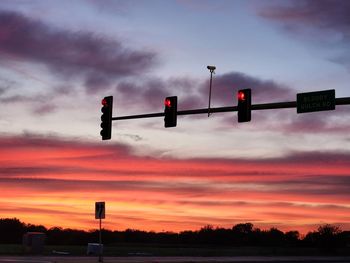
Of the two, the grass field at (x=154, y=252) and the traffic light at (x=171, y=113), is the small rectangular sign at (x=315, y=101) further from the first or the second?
the grass field at (x=154, y=252)

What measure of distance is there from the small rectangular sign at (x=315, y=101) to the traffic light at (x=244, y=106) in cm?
183

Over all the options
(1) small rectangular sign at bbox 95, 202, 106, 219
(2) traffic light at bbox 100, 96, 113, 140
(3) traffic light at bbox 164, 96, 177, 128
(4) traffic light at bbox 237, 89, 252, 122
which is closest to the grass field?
(1) small rectangular sign at bbox 95, 202, 106, 219

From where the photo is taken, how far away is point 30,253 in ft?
162

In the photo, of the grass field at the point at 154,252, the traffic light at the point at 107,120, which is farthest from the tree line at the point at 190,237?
the traffic light at the point at 107,120

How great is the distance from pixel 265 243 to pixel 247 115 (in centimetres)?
9853

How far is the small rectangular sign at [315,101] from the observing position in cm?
2369

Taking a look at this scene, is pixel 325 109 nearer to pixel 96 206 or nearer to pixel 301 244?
pixel 96 206

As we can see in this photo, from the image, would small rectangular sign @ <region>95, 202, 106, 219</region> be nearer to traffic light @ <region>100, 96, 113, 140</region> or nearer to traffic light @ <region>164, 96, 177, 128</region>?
traffic light @ <region>100, 96, 113, 140</region>

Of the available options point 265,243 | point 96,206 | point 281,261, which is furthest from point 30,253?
point 265,243

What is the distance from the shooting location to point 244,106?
24.8 meters

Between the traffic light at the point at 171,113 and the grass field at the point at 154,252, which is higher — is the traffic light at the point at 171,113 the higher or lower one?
the higher one

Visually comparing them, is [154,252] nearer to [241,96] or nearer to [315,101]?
[241,96]

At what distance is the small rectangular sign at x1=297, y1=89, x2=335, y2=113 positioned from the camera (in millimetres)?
23688

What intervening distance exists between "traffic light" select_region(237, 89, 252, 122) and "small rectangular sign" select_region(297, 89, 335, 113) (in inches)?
72.0
